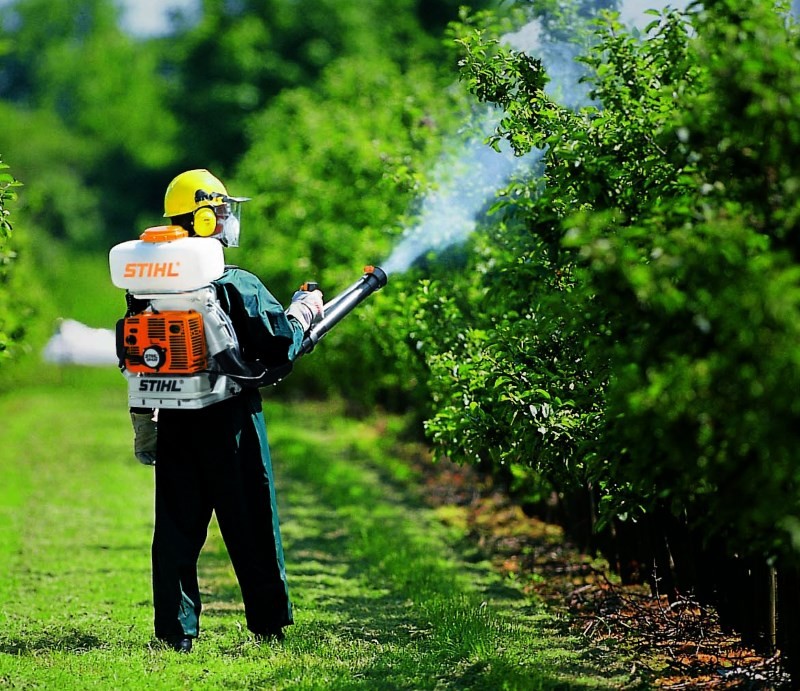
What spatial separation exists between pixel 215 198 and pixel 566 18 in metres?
3.62

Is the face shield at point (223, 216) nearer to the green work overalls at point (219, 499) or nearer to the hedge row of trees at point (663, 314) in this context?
the green work overalls at point (219, 499)

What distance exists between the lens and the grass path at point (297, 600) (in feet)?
19.5

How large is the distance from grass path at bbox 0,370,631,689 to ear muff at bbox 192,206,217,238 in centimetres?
214

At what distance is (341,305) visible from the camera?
266 inches

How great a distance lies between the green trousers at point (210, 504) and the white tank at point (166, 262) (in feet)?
2.29

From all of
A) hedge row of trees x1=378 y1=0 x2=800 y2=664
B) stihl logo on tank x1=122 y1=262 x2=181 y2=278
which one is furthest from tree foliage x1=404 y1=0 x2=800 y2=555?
stihl logo on tank x1=122 y1=262 x2=181 y2=278

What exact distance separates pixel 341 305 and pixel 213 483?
3.96 feet

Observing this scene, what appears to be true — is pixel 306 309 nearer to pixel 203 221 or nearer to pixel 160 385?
Result: pixel 203 221

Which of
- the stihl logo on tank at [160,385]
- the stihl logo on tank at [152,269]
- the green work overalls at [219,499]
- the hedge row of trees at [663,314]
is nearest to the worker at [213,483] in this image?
the green work overalls at [219,499]

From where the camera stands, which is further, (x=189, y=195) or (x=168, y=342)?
(x=189, y=195)

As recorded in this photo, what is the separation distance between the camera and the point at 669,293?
4.20 m

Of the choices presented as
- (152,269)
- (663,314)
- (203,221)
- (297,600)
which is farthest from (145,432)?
(663,314)

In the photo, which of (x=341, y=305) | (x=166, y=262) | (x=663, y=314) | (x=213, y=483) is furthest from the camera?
(x=341, y=305)

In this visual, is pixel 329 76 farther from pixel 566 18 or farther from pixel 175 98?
pixel 175 98
